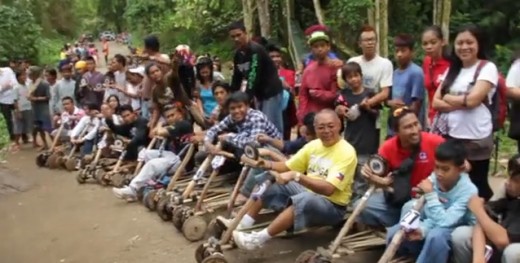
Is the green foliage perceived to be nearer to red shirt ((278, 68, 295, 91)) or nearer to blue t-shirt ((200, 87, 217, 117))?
red shirt ((278, 68, 295, 91))

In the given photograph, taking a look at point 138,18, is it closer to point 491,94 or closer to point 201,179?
point 201,179

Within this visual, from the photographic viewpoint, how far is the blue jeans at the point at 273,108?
24.7 feet

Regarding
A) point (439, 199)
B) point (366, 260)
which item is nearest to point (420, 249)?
point (439, 199)

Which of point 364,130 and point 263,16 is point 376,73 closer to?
point 364,130

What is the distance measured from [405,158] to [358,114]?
1.07 m

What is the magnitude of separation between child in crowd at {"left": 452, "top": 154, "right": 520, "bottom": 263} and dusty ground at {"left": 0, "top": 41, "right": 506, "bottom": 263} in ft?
4.30

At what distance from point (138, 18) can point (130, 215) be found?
79.7 feet

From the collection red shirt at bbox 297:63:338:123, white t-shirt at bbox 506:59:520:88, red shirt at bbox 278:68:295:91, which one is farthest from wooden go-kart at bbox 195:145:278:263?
red shirt at bbox 278:68:295:91

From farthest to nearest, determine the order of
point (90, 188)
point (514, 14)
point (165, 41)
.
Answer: point (165, 41)
point (514, 14)
point (90, 188)

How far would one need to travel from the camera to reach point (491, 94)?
491cm

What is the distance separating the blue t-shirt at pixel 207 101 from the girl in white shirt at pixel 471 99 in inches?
157

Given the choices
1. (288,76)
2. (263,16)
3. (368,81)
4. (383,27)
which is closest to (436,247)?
(368,81)

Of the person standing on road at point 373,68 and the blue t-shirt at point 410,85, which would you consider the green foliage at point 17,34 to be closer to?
the person standing on road at point 373,68

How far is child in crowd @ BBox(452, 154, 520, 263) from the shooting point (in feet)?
13.4
